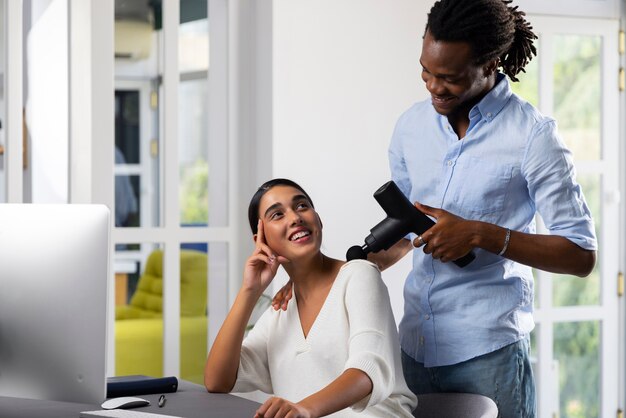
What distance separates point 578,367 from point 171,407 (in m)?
2.38

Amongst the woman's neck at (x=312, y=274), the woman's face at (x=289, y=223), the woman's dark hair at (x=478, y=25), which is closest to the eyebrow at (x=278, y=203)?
the woman's face at (x=289, y=223)

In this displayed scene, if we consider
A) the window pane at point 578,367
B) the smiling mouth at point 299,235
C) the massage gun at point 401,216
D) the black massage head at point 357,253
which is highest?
the massage gun at point 401,216

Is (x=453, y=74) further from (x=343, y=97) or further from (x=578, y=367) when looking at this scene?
(x=578, y=367)

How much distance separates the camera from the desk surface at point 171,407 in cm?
197

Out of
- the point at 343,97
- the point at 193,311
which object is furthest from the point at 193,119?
the point at 193,311

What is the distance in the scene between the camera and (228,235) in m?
3.49

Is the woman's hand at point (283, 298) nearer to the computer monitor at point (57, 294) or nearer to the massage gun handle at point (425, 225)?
the massage gun handle at point (425, 225)

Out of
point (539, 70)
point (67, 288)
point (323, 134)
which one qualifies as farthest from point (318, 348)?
point (539, 70)

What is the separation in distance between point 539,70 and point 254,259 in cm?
207

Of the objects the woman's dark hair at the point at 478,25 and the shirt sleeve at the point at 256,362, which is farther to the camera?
the shirt sleeve at the point at 256,362

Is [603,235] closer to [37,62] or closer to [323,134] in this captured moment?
[323,134]

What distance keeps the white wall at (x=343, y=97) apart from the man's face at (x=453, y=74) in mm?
1279

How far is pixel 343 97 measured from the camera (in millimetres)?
3447

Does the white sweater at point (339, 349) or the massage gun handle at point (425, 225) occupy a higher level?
the massage gun handle at point (425, 225)
